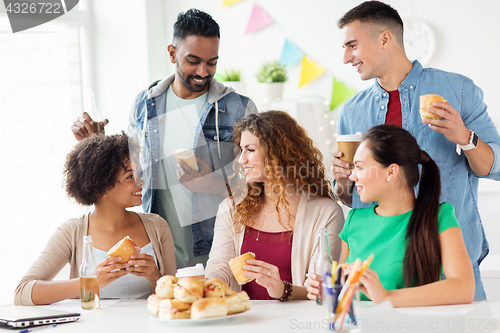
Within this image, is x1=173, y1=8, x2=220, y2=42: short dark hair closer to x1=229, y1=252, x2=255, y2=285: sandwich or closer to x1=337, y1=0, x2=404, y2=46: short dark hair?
x1=337, y1=0, x2=404, y2=46: short dark hair

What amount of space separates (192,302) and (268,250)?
663mm

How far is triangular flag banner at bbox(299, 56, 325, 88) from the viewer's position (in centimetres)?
364

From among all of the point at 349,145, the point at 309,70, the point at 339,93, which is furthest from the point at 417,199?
the point at 309,70

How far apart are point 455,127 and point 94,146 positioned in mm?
1367

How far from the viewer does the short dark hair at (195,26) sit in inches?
82.5

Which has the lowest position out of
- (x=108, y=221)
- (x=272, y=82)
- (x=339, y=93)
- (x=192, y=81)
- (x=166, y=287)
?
(x=166, y=287)

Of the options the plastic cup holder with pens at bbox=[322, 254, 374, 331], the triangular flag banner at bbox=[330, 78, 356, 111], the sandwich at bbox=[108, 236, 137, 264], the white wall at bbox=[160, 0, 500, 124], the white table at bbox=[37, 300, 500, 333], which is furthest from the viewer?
the triangular flag banner at bbox=[330, 78, 356, 111]

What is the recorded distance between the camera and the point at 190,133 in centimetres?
218

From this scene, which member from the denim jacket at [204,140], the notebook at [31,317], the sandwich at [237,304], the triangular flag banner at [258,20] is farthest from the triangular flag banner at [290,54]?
the notebook at [31,317]

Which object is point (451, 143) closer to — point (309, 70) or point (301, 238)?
point (301, 238)

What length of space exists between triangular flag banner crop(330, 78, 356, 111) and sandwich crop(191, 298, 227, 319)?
262 cm

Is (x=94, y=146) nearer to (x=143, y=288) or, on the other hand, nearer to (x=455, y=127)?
(x=143, y=288)

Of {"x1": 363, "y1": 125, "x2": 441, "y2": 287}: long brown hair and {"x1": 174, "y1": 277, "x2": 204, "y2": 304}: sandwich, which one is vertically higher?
{"x1": 363, "y1": 125, "x2": 441, "y2": 287}: long brown hair

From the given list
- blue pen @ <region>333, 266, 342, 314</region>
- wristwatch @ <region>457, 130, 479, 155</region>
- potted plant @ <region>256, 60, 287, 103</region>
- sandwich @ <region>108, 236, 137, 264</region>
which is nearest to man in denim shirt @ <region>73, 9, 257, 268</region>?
sandwich @ <region>108, 236, 137, 264</region>
